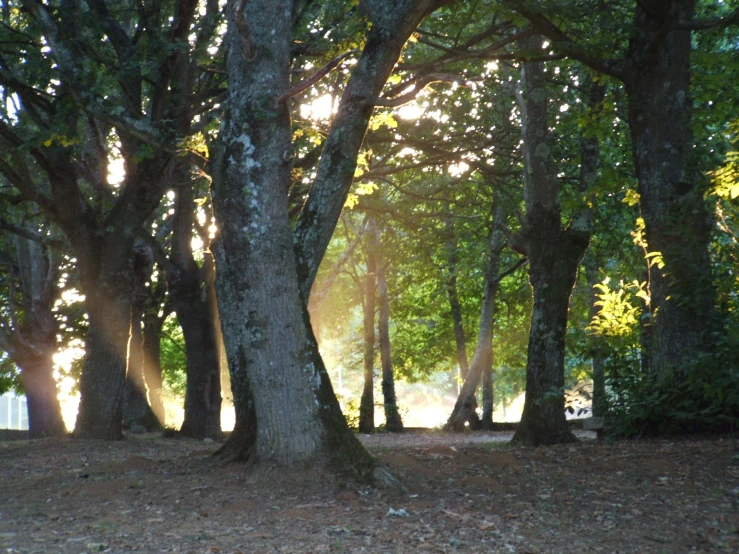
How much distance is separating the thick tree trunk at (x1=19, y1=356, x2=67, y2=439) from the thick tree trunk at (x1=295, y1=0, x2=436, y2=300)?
13325mm

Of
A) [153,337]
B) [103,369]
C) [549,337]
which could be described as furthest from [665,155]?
[153,337]

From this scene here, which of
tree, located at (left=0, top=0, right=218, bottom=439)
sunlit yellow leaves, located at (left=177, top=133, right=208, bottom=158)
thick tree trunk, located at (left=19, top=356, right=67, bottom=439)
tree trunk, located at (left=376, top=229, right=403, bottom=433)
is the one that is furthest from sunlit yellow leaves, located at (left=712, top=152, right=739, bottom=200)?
thick tree trunk, located at (left=19, top=356, right=67, bottom=439)

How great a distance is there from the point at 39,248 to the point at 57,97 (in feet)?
26.2

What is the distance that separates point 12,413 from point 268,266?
123 meters

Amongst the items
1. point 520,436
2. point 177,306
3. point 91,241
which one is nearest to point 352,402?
point 177,306

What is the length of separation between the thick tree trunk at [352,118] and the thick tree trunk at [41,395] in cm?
1332

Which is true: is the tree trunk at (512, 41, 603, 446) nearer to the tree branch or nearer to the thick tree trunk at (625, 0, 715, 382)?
the thick tree trunk at (625, 0, 715, 382)

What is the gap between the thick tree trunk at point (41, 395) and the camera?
19422 mm

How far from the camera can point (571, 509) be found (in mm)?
6590

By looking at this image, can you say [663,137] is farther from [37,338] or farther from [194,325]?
[37,338]

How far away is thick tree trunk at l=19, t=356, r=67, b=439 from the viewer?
19422 millimetres

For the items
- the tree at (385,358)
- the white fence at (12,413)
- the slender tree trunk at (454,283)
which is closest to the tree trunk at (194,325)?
the tree at (385,358)

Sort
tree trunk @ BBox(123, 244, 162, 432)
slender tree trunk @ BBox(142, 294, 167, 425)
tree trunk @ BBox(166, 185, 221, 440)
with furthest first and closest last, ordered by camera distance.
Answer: slender tree trunk @ BBox(142, 294, 167, 425), tree trunk @ BBox(123, 244, 162, 432), tree trunk @ BBox(166, 185, 221, 440)

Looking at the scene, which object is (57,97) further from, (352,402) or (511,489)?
(352,402)
